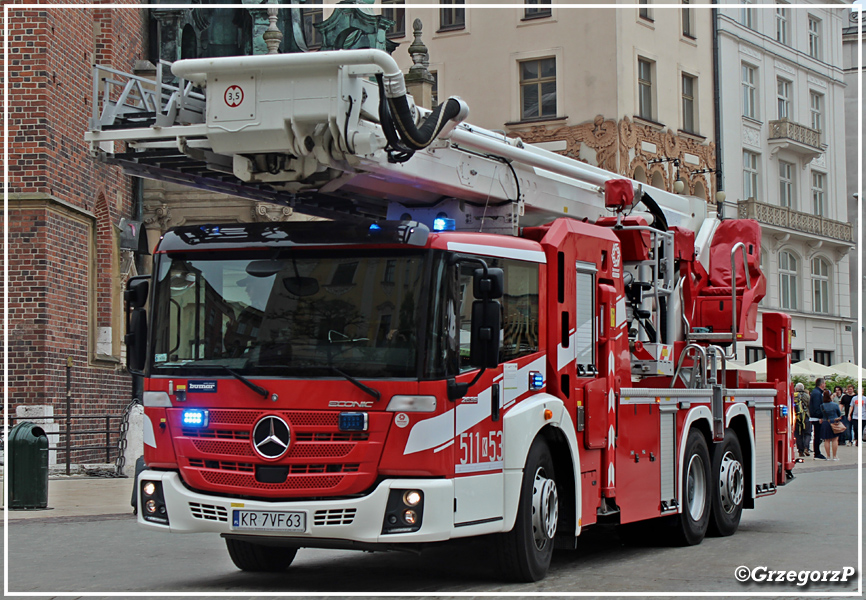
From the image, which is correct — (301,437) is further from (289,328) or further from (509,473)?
(509,473)

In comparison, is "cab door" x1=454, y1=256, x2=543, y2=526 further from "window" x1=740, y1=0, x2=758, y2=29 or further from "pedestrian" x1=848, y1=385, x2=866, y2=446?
"window" x1=740, y1=0, x2=758, y2=29

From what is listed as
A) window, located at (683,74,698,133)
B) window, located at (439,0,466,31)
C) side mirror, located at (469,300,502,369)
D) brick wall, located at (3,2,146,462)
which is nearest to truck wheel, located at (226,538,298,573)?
side mirror, located at (469,300,502,369)

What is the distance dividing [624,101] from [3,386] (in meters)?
24.8

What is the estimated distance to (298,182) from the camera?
9.54 meters

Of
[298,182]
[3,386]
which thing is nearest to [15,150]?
[3,386]

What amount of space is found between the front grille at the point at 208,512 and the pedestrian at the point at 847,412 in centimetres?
3177

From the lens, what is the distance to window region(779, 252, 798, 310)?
Answer: 50500mm

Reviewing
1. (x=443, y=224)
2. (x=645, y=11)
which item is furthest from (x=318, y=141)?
(x=645, y=11)

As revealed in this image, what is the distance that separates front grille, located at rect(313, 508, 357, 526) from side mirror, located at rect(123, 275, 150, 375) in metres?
1.91

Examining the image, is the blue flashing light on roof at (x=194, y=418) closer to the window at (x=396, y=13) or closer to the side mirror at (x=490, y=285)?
the side mirror at (x=490, y=285)

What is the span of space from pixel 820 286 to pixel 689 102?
39.4ft

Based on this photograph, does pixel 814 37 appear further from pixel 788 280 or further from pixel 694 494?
pixel 694 494

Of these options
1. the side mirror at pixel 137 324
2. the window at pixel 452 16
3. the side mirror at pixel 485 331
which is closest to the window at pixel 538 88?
the window at pixel 452 16

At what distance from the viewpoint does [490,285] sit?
9125 mm
